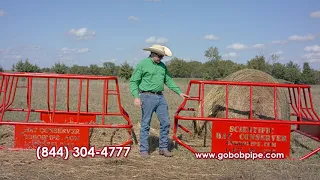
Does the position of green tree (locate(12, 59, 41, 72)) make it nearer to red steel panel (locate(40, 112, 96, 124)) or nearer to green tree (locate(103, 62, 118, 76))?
green tree (locate(103, 62, 118, 76))

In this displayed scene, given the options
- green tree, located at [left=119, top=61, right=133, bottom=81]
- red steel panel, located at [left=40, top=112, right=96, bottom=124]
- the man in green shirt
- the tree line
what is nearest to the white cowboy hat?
the man in green shirt

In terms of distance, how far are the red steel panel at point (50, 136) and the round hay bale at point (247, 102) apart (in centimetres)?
291

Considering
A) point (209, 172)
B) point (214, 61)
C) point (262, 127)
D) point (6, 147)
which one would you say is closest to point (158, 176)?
point (209, 172)

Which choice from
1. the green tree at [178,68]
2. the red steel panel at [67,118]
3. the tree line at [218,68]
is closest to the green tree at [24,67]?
the tree line at [218,68]

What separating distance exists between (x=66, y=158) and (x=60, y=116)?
93.7 inches

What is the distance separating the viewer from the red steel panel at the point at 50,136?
22.4 feet

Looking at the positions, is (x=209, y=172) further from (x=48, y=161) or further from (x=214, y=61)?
(x=214, y=61)

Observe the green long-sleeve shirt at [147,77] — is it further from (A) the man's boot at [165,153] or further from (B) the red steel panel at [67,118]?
(B) the red steel panel at [67,118]

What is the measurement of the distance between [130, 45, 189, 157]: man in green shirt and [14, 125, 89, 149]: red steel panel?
996 millimetres

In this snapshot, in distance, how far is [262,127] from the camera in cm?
686

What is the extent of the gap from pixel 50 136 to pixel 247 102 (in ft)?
13.2

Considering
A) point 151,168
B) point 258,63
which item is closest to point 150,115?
point 151,168

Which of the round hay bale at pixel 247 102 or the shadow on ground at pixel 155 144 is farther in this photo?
the round hay bale at pixel 247 102

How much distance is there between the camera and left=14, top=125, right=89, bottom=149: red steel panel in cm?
683
